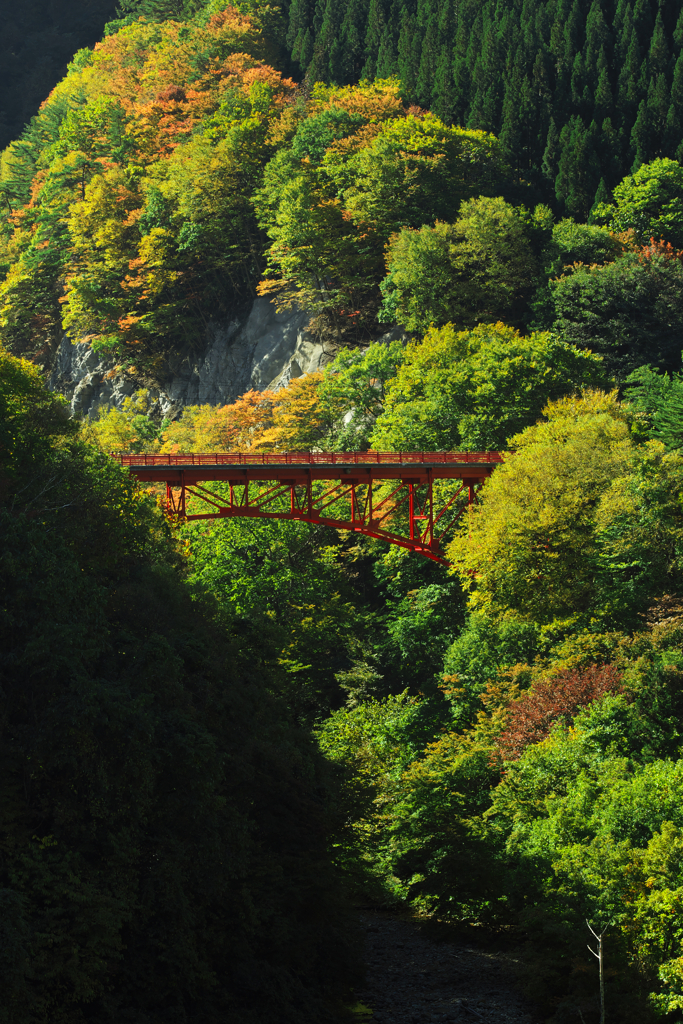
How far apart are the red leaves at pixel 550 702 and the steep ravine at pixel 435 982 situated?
258 inches

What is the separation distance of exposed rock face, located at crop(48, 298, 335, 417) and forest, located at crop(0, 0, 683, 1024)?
1620 mm

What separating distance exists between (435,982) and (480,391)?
29.1 meters

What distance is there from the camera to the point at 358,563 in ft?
182

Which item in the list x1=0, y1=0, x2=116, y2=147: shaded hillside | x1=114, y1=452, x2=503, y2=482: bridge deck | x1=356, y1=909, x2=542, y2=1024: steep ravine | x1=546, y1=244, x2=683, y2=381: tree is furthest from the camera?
x1=0, y1=0, x2=116, y2=147: shaded hillside

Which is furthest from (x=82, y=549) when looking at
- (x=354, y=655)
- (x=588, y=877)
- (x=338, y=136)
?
(x=338, y=136)

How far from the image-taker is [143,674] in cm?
2250

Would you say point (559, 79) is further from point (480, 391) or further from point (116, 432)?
point (116, 432)

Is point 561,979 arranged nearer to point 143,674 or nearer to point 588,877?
point 588,877

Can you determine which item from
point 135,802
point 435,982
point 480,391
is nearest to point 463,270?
point 480,391

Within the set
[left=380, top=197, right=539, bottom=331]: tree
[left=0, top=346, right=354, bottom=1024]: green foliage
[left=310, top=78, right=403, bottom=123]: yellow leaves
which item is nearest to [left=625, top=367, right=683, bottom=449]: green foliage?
[left=380, top=197, right=539, bottom=331]: tree

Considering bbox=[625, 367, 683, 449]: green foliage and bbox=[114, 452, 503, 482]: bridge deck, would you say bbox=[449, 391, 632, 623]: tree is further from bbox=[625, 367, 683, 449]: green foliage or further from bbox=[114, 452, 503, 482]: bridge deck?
bbox=[625, 367, 683, 449]: green foliage

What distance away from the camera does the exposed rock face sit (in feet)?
246

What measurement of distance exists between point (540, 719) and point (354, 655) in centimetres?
1544

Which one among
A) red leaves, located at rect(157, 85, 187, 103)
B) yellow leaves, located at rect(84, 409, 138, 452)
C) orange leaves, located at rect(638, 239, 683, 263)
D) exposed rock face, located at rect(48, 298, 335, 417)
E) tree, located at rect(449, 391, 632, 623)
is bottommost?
tree, located at rect(449, 391, 632, 623)
